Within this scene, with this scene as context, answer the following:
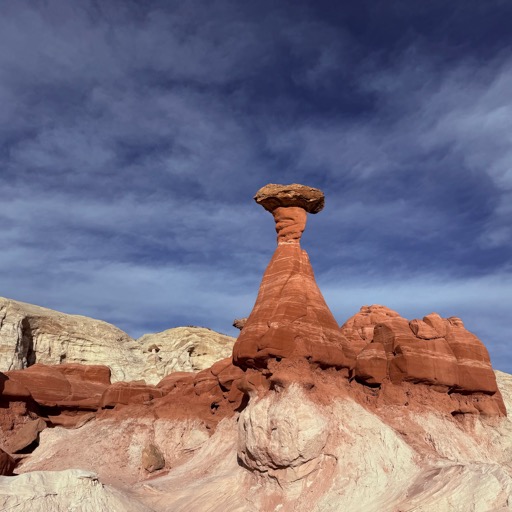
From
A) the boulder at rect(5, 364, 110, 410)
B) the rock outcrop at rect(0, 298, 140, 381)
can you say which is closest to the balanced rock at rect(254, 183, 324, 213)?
the boulder at rect(5, 364, 110, 410)

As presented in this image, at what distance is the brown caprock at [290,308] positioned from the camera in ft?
73.6

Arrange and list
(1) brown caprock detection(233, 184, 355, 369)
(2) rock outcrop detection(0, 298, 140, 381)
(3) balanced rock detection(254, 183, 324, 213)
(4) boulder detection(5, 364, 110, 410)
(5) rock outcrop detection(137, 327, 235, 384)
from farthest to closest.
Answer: (5) rock outcrop detection(137, 327, 235, 384) < (2) rock outcrop detection(0, 298, 140, 381) < (4) boulder detection(5, 364, 110, 410) < (3) balanced rock detection(254, 183, 324, 213) < (1) brown caprock detection(233, 184, 355, 369)

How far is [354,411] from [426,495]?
566cm

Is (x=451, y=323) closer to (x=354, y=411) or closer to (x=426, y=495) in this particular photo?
(x=354, y=411)

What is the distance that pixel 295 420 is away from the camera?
19.5 meters

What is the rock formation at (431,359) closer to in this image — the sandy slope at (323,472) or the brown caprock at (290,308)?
the sandy slope at (323,472)

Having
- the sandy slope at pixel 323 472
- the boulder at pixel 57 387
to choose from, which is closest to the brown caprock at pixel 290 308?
the sandy slope at pixel 323 472

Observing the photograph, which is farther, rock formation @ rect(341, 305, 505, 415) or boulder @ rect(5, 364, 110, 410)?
boulder @ rect(5, 364, 110, 410)

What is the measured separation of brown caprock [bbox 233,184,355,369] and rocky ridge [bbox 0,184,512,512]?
0.22 feet

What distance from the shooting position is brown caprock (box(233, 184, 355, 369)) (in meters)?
22.4

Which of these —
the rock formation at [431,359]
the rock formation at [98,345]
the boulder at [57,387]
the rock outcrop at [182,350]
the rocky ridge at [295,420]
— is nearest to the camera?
the rocky ridge at [295,420]

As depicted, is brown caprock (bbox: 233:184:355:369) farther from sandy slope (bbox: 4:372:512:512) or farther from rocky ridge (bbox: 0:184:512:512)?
sandy slope (bbox: 4:372:512:512)

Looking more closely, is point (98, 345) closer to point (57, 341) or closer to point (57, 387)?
point (57, 341)

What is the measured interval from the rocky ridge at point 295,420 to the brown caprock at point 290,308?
66mm
